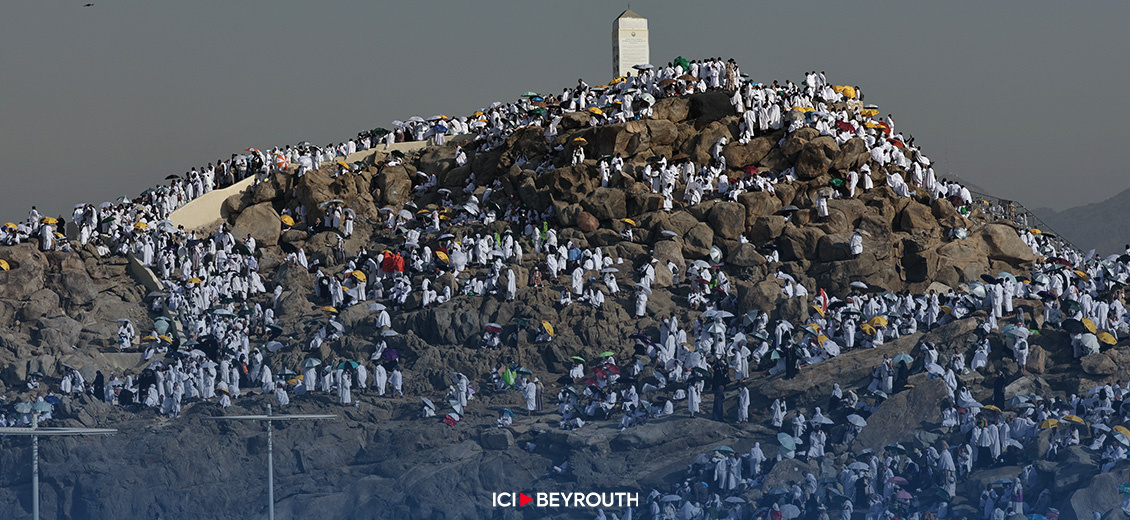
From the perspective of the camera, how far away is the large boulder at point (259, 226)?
161 feet

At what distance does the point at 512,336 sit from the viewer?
134ft

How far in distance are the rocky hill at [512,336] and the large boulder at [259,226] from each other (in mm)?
80

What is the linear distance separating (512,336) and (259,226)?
12991 millimetres

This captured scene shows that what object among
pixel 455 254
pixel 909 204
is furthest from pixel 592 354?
pixel 909 204

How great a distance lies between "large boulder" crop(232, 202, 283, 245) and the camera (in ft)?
161

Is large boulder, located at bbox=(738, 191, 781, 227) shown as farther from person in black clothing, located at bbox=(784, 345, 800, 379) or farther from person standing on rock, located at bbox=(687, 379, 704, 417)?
person standing on rock, located at bbox=(687, 379, 704, 417)

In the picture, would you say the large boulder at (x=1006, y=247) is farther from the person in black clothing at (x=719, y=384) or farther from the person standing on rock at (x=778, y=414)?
the person standing on rock at (x=778, y=414)

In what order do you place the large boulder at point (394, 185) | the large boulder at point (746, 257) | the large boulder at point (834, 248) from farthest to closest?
the large boulder at point (394, 185)
the large boulder at point (746, 257)
the large boulder at point (834, 248)

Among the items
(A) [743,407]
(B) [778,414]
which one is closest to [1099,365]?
(B) [778,414]

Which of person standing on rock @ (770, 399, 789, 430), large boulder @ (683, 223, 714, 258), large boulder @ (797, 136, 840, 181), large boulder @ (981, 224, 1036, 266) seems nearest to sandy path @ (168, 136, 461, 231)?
large boulder @ (683, 223, 714, 258)

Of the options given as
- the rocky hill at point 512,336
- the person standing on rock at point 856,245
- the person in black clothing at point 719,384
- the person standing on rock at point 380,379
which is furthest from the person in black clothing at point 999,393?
the person standing on rock at point 380,379

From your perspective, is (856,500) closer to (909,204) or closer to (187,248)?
(909,204)

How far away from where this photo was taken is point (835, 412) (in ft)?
115

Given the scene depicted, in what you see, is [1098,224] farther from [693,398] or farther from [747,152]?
[693,398]
